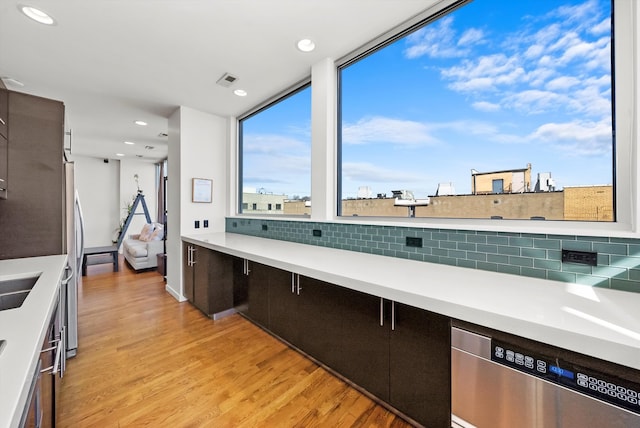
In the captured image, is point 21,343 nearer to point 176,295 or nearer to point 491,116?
point 491,116

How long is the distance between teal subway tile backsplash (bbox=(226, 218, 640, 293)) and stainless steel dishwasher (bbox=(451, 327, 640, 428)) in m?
0.64

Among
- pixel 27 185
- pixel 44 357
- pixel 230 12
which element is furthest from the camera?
pixel 27 185

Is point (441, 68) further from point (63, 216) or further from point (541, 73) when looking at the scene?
point (63, 216)

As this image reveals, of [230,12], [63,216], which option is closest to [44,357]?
[63,216]

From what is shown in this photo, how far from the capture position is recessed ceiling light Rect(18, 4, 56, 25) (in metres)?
1.74

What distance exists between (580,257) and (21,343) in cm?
212

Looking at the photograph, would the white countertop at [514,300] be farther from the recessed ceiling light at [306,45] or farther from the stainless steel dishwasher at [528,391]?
the recessed ceiling light at [306,45]

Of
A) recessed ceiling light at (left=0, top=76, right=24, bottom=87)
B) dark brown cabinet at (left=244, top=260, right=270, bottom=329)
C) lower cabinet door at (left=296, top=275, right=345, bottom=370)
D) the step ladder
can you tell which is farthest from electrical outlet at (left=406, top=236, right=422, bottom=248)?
the step ladder

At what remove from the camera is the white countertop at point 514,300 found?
730 millimetres

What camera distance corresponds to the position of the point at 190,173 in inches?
137

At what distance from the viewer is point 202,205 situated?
11.9 ft

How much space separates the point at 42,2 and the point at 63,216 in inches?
60.1

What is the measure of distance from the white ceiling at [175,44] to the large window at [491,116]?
15.9 inches

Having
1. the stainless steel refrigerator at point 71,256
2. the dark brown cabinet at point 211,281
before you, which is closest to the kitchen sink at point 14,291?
the stainless steel refrigerator at point 71,256
